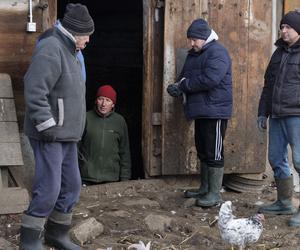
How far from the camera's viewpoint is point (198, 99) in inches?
234

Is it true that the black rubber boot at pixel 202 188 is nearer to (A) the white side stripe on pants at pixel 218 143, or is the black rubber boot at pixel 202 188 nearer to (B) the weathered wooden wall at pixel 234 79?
(A) the white side stripe on pants at pixel 218 143

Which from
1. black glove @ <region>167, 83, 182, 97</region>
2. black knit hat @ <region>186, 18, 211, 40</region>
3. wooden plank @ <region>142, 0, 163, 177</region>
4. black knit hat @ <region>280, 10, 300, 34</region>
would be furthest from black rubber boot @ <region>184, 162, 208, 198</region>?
black knit hat @ <region>280, 10, 300, 34</region>

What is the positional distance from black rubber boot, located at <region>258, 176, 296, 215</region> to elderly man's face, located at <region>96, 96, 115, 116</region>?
6.62ft

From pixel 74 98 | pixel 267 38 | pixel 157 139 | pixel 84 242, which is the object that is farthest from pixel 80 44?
pixel 267 38

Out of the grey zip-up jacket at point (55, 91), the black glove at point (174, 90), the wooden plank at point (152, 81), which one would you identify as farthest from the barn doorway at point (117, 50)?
the grey zip-up jacket at point (55, 91)

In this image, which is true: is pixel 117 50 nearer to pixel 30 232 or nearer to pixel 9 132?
pixel 9 132

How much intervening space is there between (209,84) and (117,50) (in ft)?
14.1

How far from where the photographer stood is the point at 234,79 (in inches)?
261

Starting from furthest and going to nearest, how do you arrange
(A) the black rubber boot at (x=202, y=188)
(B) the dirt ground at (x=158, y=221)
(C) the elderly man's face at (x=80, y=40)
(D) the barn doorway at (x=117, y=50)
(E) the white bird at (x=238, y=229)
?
(D) the barn doorway at (x=117, y=50), (A) the black rubber boot at (x=202, y=188), (B) the dirt ground at (x=158, y=221), (E) the white bird at (x=238, y=229), (C) the elderly man's face at (x=80, y=40)

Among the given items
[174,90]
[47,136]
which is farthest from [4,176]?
[174,90]

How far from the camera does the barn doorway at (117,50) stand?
31.4 ft

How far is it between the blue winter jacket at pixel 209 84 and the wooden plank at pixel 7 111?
160cm

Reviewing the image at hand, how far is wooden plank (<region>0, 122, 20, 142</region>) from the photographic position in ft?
18.9

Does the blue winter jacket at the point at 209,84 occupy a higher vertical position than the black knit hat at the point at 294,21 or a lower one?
lower
